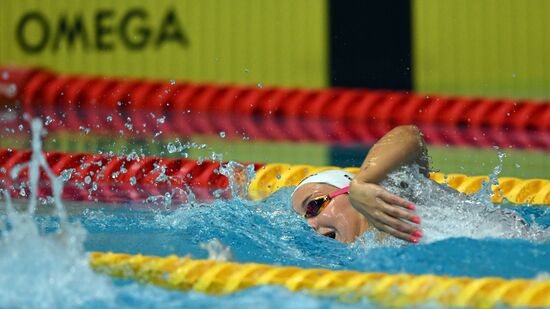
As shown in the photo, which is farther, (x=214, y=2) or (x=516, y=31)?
(x=214, y=2)

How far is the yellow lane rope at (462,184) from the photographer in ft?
12.9

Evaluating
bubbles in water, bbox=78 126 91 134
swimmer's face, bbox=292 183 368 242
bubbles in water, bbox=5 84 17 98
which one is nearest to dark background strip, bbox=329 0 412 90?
bubbles in water, bbox=78 126 91 134

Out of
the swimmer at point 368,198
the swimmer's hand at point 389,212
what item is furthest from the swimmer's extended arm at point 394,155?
the swimmer's hand at point 389,212

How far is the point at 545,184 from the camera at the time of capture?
→ 13.2 feet

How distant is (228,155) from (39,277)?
9.30 feet

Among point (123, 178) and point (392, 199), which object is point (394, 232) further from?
point (123, 178)

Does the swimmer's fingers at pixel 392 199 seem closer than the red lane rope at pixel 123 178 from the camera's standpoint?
Yes

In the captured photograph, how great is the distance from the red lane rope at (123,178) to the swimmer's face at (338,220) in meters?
1.04

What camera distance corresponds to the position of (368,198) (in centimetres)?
264

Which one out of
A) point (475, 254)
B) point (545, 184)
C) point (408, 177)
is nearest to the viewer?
point (475, 254)

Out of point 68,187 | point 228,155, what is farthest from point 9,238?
point 228,155

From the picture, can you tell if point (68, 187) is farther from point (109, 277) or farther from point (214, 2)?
point (214, 2)

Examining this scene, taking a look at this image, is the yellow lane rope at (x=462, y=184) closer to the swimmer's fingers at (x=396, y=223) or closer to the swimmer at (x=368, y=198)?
the swimmer at (x=368, y=198)

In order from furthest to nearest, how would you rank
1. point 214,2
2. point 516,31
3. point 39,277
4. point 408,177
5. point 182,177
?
point 214,2 < point 516,31 < point 182,177 < point 408,177 < point 39,277
